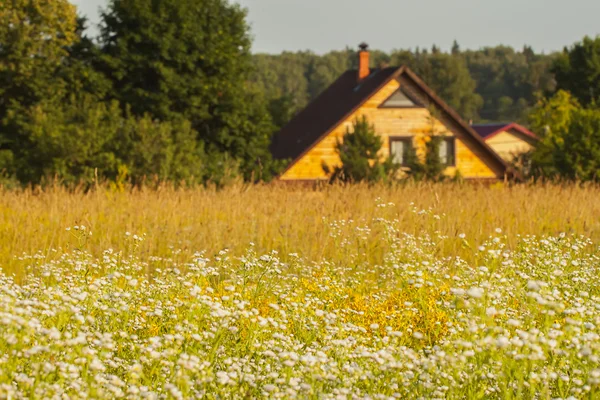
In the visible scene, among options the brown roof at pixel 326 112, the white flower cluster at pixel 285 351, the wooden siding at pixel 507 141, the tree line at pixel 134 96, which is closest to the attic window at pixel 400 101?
the brown roof at pixel 326 112

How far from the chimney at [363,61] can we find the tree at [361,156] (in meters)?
10.1

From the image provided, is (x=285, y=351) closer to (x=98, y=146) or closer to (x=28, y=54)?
(x=98, y=146)

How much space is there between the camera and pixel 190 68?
35094 millimetres

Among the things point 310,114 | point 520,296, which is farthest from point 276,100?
point 520,296

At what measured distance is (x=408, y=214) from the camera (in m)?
11.8

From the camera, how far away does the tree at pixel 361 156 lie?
2870 centimetres

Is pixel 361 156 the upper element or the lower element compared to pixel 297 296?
upper

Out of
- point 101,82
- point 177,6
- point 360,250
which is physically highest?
point 177,6

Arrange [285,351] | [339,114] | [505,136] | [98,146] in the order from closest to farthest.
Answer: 1. [285,351]
2. [98,146]
3. [339,114]
4. [505,136]

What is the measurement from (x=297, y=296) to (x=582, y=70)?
48106mm

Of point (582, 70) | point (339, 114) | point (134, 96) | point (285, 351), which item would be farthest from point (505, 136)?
point (285, 351)

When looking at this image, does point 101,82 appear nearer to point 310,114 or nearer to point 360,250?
→ point 310,114

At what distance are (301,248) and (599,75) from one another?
148 ft

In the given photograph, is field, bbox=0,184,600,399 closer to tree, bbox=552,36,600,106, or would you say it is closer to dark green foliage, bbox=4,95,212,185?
dark green foliage, bbox=4,95,212,185
